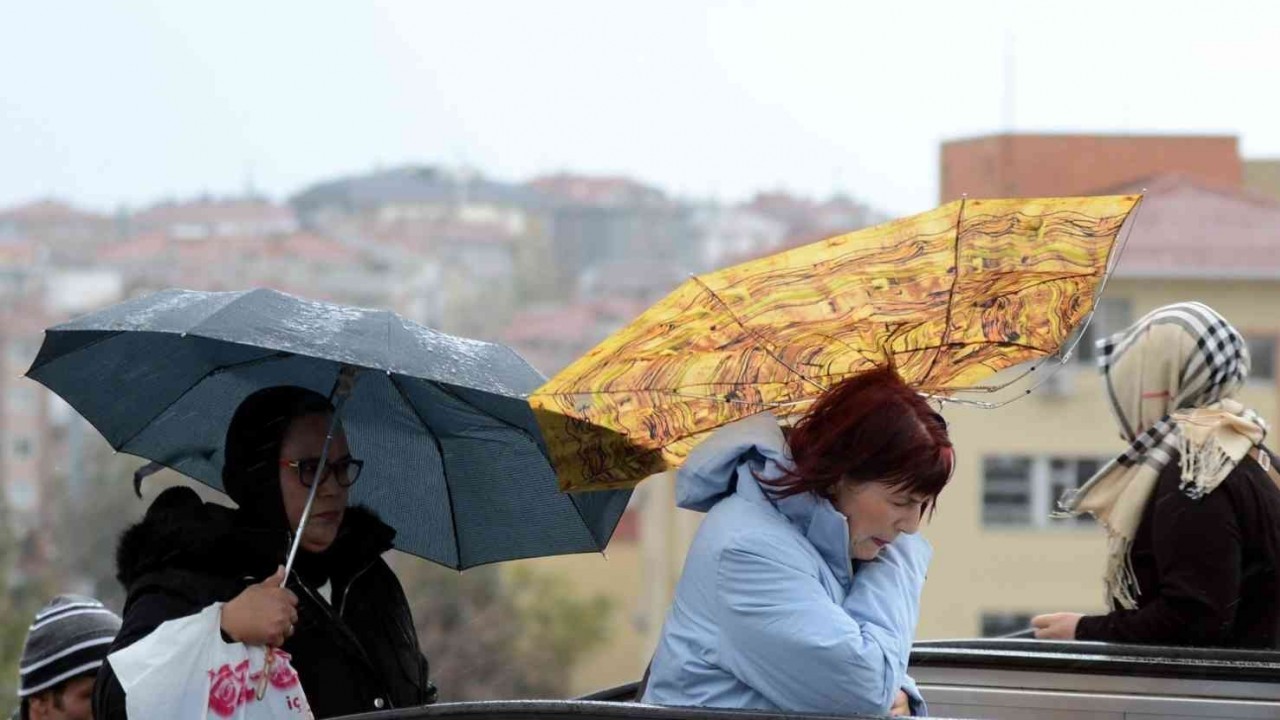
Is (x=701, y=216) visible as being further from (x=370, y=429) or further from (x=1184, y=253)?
(x=370, y=429)

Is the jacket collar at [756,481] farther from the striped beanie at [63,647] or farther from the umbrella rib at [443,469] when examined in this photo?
the striped beanie at [63,647]

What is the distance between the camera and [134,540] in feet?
12.7

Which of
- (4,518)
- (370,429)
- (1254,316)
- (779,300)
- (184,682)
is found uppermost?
(779,300)

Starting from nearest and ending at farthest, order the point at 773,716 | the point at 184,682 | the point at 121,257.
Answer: the point at 773,716
the point at 184,682
the point at 121,257

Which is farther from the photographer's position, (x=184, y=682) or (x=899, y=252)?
(x=184, y=682)

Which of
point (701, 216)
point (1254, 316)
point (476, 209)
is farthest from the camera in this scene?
point (476, 209)

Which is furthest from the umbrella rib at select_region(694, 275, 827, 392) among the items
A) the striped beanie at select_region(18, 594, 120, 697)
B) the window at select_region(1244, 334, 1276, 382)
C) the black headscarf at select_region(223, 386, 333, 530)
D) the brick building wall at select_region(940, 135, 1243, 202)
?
the window at select_region(1244, 334, 1276, 382)

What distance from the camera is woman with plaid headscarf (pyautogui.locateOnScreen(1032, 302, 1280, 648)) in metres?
4.27

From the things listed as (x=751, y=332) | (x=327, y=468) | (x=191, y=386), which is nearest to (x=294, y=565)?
(x=327, y=468)

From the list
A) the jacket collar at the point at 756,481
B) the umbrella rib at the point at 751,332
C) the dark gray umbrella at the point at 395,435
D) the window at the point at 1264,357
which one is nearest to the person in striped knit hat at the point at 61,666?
the dark gray umbrella at the point at 395,435

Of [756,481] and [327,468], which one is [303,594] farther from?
[756,481]

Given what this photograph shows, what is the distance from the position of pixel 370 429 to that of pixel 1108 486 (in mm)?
1704

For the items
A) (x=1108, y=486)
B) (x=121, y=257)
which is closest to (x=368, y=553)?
(x=1108, y=486)

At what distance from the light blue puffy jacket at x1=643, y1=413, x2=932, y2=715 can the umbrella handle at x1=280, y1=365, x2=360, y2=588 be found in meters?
0.79
